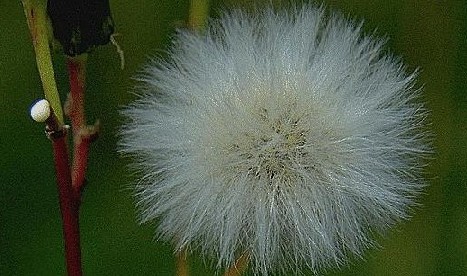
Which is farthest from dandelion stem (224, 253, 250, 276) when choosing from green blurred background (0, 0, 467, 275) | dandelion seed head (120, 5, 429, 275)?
green blurred background (0, 0, 467, 275)

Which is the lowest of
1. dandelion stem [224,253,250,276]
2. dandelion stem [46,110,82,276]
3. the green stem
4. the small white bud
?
dandelion stem [224,253,250,276]

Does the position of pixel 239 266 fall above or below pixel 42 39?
below

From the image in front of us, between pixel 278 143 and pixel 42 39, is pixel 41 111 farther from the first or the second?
pixel 278 143

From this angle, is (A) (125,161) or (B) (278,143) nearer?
(B) (278,143)

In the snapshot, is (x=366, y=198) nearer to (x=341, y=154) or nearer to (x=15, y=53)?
(x=341, y=154)

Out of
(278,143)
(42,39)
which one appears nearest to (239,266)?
(278,143)

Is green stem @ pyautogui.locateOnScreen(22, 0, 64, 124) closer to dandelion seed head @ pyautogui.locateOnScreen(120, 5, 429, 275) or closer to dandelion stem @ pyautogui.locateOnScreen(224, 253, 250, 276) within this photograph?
dandelion seed head @ pyautogui.locateOnScreen(120, 5, 429, 275)

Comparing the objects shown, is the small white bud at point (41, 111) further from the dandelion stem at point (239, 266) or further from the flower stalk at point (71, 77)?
the dandelion stem at point (239, 266)
